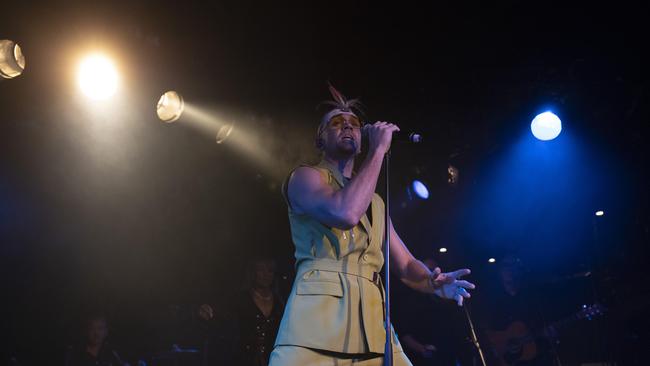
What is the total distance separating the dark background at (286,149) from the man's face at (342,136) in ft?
9.33

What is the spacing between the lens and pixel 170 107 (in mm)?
5793

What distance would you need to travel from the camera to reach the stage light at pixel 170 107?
573 cm

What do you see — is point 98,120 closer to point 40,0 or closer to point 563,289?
point 40,0

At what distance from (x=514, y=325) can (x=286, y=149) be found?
3.22m

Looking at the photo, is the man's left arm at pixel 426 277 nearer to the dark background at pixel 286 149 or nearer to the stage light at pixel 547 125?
the dark background at pixel 286 149

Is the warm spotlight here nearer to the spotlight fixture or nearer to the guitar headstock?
the spotlight fixture

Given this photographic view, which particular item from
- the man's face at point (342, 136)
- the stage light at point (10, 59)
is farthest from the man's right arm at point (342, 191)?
the stage light at point (10, 59)

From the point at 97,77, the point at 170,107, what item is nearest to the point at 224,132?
the point at 170,107

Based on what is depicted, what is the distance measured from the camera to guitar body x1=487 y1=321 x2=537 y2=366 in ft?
20.1

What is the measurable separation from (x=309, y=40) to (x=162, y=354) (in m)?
3.69

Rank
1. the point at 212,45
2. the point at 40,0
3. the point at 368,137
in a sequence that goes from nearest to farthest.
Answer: the point at 368,137 < the point at 40,0 < the point at 212,45

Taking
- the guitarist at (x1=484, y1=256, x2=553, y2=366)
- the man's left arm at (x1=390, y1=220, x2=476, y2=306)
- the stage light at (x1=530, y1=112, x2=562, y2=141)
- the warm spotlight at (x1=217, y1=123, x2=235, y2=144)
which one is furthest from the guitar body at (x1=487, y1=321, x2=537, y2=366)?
the man's left arm at (x1=390, y1=220, x2=476, y2=306)

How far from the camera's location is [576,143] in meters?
6.68

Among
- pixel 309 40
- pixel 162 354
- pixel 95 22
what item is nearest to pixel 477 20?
pixel 309 40
